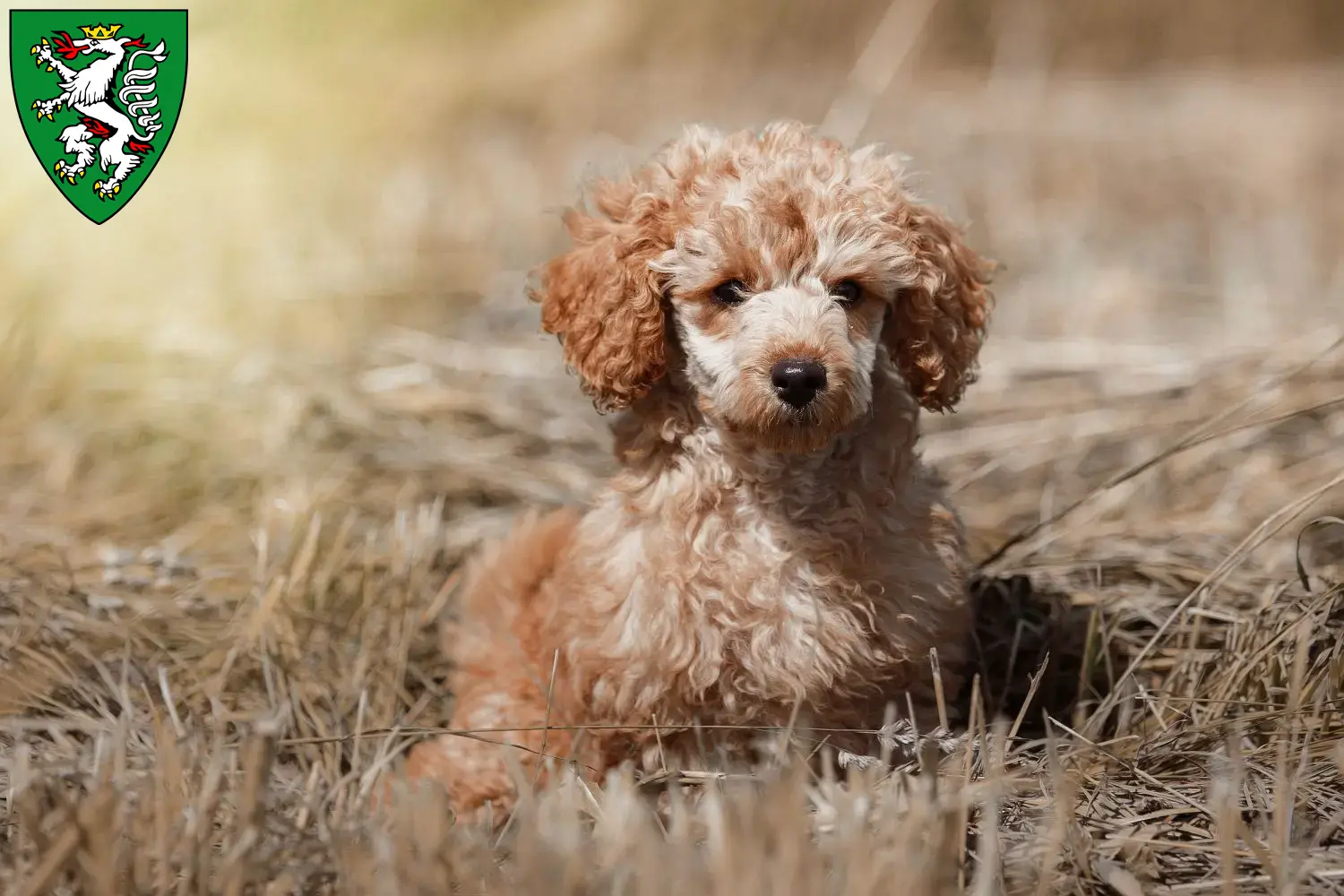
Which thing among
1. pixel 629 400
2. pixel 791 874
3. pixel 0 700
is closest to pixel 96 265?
pixel 0 700

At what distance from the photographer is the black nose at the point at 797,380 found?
12.4 ft

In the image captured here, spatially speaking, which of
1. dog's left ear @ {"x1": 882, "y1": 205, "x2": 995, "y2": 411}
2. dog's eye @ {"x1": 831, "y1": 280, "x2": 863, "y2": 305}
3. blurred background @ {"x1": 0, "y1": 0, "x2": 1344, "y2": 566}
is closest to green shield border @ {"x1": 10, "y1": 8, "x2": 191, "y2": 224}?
blurred background @ {"x1": 0, "y1": 0, "x2": 1344, "y2": 566}

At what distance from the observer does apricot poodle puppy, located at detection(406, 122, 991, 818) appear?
402 cm

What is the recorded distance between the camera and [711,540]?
4215 millimetres

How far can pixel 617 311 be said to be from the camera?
13.6ft

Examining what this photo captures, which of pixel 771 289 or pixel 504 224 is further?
pixel 504 224

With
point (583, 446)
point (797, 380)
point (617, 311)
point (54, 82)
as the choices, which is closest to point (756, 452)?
point (797, 380)

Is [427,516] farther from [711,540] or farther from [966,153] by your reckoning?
[966,153]

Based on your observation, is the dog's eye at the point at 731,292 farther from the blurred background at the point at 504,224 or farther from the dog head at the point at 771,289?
the blurred background at the point at 504,224

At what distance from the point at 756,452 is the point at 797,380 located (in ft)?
1.54

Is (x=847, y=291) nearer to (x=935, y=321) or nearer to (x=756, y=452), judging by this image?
(x=935, y=321)

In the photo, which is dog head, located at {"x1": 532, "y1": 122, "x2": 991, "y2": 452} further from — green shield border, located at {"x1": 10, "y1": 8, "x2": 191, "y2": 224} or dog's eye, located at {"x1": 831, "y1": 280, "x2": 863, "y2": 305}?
green shield border, located at {"x1": 10, "y1": 8, "x2": 191, "y2": 224}

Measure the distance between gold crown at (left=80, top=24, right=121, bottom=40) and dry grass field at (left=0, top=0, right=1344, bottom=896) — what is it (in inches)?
52.7

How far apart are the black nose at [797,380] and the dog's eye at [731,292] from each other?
1.26ft
